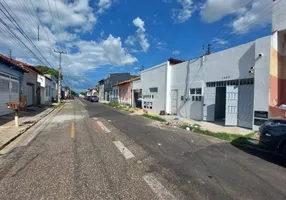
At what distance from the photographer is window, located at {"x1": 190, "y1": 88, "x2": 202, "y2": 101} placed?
46.2 feet

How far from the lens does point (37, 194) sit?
10.5 ft

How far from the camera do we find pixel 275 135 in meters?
5.31

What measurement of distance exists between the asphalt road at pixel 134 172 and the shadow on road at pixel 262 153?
95 millimetres

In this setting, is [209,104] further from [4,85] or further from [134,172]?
[4,85]

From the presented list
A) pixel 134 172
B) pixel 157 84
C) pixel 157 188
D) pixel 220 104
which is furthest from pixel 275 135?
pixel 157 84

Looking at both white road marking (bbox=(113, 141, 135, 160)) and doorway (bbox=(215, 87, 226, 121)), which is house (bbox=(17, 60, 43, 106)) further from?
doorway (bbox=(215, 87, 226, 121))

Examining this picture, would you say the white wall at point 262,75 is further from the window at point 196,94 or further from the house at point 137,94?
the house at point 137,94

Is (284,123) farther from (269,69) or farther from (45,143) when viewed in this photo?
(45,143)

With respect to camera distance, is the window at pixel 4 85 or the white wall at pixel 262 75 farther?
the window at pixel 4 85

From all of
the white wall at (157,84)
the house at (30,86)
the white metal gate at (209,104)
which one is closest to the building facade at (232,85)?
the white metal gate at (209,104)

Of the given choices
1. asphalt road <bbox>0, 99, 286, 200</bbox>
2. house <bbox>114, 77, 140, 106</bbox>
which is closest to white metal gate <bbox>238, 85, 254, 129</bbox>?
asphalt road <bbox>0, 99, 286, 200</bbox>

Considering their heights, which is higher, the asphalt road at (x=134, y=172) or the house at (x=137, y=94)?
the house at (x=137, y=94)

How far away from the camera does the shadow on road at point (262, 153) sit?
18.1 feet

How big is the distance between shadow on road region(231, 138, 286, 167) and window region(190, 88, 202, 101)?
6762mm
